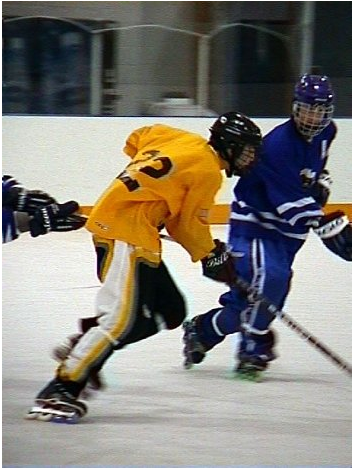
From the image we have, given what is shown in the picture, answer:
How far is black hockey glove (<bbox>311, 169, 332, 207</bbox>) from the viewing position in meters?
2.32

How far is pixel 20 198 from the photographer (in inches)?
78.0

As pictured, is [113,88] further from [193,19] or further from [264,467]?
[264,467]

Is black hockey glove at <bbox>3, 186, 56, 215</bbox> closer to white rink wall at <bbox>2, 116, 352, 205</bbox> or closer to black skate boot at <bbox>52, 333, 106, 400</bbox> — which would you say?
white rink wall at <bbox>2, 116, 352, 205</bbox>

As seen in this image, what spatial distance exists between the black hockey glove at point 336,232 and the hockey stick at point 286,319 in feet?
0.64

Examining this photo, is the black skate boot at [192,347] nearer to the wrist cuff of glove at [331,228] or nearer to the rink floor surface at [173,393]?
the rink floor surface at [173,393]

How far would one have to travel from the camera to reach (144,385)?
2234 mm

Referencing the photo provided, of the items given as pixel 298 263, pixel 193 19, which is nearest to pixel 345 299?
pixel 298 263

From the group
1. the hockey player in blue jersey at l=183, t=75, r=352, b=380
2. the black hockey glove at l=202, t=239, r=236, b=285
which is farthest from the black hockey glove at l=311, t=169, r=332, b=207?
the black hockey glove at l=202, t=239, r=236, b=285

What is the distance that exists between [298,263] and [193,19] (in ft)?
2.74

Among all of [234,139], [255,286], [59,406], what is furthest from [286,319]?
[59,406]

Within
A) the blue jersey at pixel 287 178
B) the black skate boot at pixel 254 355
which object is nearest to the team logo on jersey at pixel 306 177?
the blue jersey at pixel 287 178

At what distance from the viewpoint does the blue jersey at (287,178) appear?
2295mm

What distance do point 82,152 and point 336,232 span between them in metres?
1.51

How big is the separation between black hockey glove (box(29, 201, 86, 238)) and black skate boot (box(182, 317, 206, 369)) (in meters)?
0.44
